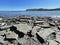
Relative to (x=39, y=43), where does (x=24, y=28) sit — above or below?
above

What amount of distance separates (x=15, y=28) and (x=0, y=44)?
6.98ft

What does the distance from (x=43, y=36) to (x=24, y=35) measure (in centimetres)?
121

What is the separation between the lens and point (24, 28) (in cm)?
812

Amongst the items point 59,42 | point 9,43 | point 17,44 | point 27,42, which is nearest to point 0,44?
point 9,43

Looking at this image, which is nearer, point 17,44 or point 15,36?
point 17,44

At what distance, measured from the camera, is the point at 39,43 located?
6.80 m

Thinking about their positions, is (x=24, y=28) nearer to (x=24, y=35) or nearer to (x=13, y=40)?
(x=24, y=35)

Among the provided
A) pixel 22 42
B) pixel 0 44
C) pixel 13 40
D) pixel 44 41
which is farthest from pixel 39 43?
pixel 0 44

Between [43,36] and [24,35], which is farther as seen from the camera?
[24,35]

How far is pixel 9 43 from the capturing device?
22.2 ft

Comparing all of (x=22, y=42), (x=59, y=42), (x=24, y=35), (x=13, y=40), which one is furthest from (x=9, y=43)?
(x=59, y=42)

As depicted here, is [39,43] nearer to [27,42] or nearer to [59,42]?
[27,42]

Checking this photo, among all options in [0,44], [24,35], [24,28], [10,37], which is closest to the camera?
[0,44]

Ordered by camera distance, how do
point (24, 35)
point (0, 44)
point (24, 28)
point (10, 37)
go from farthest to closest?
point (24, 28) < point (24, 35) < point (10, 37) < point (0, 44)
